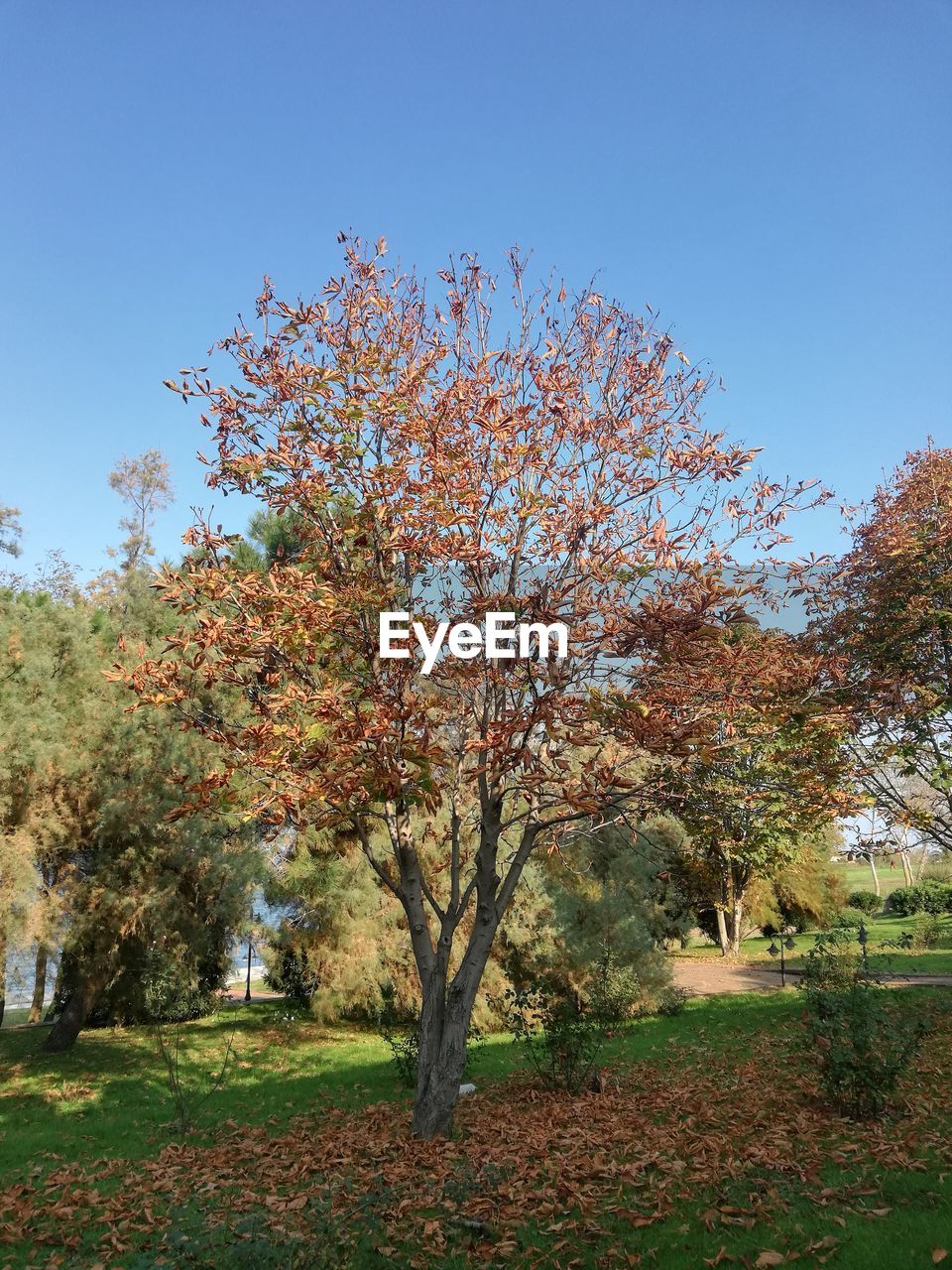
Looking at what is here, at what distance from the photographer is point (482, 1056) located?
1288cm

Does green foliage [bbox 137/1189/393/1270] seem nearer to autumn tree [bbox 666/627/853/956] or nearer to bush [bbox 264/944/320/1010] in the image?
autumn tree [bbox 666/627/853/956]

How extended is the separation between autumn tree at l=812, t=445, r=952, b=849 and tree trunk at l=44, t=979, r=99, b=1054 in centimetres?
1491

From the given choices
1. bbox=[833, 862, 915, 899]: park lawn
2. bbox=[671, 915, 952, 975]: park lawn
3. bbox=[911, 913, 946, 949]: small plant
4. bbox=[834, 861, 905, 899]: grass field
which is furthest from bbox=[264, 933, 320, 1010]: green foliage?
bbox=[834, 861, 905, 899]: grass field

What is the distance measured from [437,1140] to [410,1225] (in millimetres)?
2281

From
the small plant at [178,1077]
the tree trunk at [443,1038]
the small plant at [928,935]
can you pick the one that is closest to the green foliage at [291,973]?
the small plant at [178,1077]

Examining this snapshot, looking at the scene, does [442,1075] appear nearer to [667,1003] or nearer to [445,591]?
[445,591]

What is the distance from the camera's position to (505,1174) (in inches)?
252

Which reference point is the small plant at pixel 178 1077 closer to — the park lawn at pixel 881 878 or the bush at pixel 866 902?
the bush at pixel 866 902

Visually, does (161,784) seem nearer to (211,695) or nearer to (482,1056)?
(211,695)

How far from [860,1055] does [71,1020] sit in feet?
49.7

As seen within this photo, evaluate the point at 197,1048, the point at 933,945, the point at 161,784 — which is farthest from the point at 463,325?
the point at 933,945

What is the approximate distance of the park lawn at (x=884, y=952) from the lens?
1908 cm

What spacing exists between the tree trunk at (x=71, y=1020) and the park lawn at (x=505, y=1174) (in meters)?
3.87

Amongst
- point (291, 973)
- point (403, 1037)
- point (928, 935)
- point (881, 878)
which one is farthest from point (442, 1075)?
point (881, 878)
